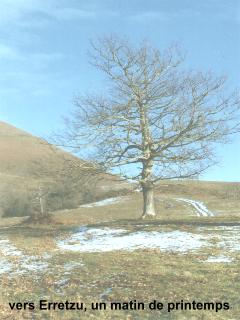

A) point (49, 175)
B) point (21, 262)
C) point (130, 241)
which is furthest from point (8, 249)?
point (49, 175)

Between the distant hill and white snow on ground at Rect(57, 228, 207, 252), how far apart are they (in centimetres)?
745

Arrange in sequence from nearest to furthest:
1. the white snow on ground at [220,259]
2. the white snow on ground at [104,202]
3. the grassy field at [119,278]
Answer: the grassy field at [119,278]
the white snow on ground at [220,259]
the white snow on ground at [104,202]

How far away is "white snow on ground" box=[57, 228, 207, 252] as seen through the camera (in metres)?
18.5

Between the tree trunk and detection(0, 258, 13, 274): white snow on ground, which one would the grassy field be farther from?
the tree trunk

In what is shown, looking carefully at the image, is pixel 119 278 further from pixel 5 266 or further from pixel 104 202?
pixel 104 202

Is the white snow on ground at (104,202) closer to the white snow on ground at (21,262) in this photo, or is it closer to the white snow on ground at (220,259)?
the white snow on ground at (21,262)

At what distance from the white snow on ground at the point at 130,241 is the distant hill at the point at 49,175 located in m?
7.45

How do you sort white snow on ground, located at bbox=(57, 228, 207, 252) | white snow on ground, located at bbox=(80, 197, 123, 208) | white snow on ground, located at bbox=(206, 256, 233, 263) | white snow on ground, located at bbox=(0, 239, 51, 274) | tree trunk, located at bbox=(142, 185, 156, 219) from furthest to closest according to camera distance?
white snow on ground, located at bbox=(80, 197, 123, 208) < tree trunk, located at bbox=(142, 185, 156, 219) < white snow on ground, located at bbox=(57, 228, 207, 252) < white snow on ground, located at bbox=(0, 239, 51, 274) < white snow on ground, located at bbox=(206, 256, 233, 263)

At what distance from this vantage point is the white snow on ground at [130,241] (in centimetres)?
1847

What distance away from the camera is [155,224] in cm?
2470

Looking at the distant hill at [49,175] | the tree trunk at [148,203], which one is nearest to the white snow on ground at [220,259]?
the tree trunk at [148,203]

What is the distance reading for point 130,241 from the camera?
791 inches

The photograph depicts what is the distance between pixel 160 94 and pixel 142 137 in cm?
254

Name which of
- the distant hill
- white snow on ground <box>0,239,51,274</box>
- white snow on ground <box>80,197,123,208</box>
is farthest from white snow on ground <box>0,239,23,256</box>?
white snow on ground <box>80,197,123,208</box>
